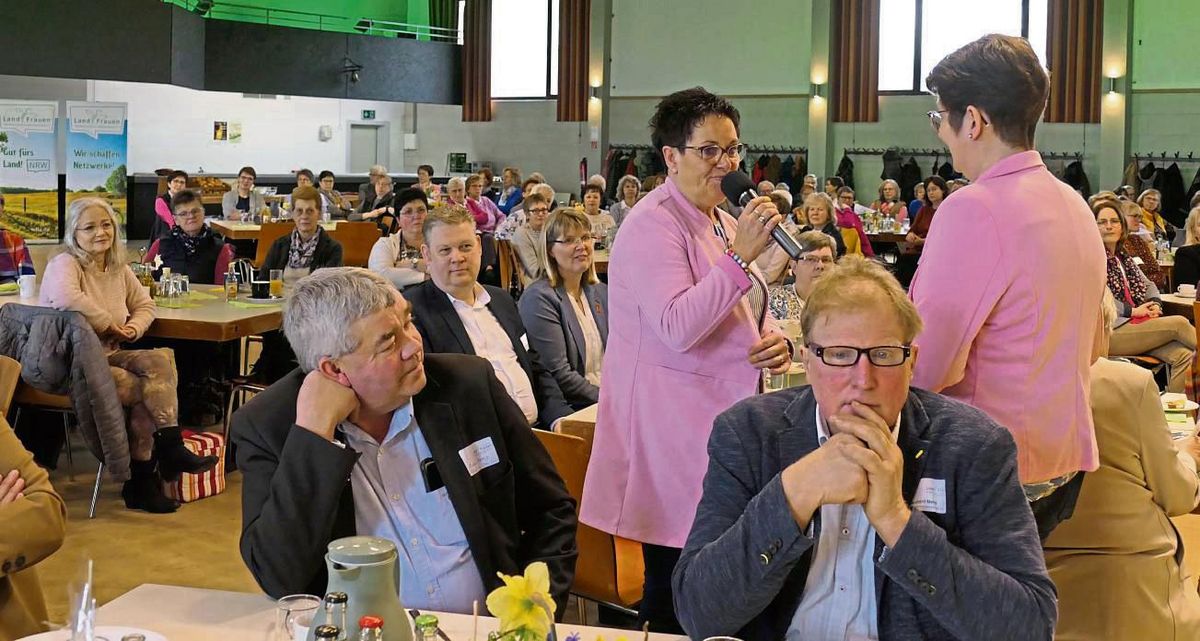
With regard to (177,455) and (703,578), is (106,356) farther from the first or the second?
(703,578)

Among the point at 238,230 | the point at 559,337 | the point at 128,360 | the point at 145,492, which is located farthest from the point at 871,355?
the point at 238,230

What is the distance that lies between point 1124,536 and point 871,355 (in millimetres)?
1139

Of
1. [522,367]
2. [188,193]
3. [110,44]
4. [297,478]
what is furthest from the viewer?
[110,44]

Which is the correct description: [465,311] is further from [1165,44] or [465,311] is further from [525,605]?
[1165,44]

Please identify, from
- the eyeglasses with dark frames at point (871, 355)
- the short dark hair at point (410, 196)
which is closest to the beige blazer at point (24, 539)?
the eyeglasses with dark frames at point (871, 355)

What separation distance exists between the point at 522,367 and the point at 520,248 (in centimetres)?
538

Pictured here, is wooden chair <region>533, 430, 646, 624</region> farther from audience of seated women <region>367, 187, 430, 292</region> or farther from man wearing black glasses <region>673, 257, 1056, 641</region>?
audience of seated women <region>367, 187, 430, 292</region>

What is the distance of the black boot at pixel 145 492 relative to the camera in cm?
570

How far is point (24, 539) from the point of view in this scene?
2.49 meters

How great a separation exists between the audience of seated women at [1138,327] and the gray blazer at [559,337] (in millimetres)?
3950

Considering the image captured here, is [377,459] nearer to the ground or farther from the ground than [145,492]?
farther from the ground

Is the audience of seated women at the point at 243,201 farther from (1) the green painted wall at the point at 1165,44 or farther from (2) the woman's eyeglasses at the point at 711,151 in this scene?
(1) the green painted wall at the point at 1165,44

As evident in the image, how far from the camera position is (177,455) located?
5816mm

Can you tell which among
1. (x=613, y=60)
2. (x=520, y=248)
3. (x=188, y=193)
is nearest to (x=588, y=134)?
(x=613, y=60)
